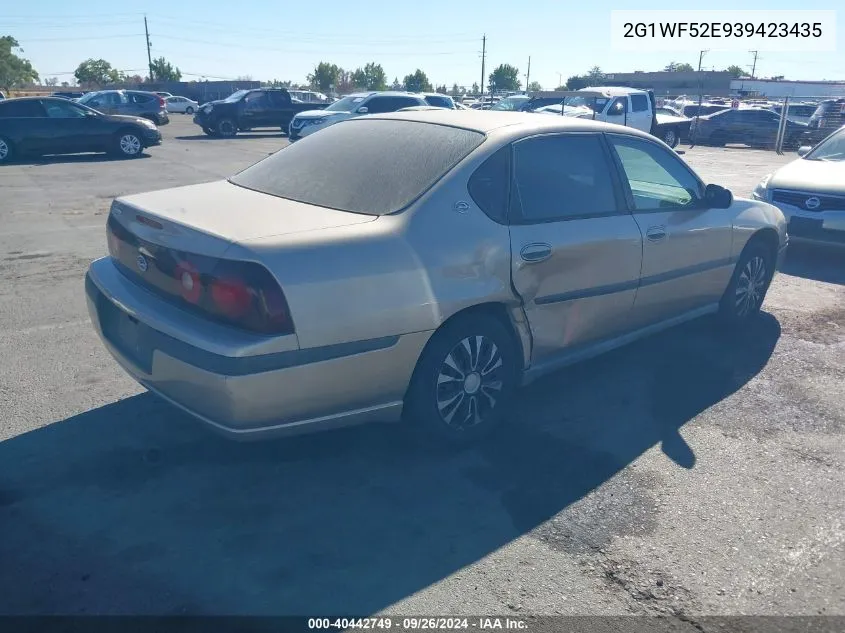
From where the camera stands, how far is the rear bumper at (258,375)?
9.68 ft

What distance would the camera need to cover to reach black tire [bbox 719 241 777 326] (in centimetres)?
552

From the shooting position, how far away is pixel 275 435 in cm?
312

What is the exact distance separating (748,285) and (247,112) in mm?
23468

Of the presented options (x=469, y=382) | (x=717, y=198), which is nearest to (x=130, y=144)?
(x=717, y=198)

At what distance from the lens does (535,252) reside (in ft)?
12.4

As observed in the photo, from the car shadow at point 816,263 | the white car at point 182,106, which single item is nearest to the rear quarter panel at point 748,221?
the car shadow at point 816,263

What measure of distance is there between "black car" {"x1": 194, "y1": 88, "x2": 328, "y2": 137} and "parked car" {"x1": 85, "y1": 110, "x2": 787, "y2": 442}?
889 inches

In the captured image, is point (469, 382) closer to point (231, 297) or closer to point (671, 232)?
point (231, 297)

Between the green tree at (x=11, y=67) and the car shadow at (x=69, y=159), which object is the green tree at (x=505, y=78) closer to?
the green tree at (x=11, y=67)

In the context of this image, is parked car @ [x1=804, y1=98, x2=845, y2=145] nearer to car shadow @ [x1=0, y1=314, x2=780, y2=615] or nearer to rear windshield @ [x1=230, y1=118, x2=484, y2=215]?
car shadow @ [x1=0, y1=314, x2=780, y2=615]

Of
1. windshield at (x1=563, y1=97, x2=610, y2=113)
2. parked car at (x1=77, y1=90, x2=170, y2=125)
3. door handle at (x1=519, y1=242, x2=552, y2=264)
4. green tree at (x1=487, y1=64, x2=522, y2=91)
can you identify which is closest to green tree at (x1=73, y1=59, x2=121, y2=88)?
green tree at (x1=487, y1=64, x2=522, y2=91)

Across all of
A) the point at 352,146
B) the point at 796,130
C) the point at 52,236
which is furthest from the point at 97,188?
Answer: the point at 796,130

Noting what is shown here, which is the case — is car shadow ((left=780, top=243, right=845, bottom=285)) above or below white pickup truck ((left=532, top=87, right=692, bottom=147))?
below

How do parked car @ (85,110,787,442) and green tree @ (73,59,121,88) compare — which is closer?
parked car @ (85,110,787,442)
